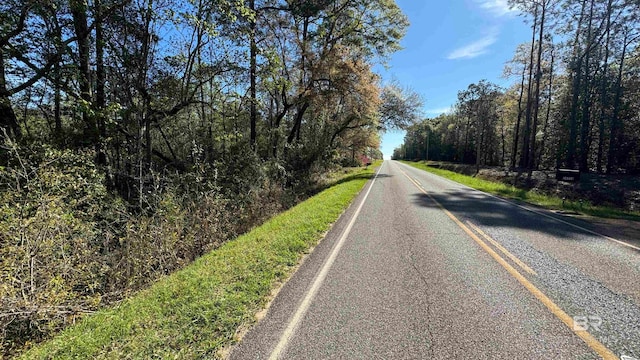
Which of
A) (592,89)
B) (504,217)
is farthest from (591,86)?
(504,217)

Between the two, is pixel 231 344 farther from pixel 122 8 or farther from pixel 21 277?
pixel 122 8

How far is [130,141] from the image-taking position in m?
10.4

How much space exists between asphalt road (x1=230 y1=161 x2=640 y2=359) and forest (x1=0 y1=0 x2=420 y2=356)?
10.4 ft

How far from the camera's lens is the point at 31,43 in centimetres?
735

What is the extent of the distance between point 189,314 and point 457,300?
327cm

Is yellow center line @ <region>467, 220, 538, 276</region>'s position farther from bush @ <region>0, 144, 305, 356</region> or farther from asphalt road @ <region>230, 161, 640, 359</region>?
bush @ <region>0, 144, 305, 356</region>

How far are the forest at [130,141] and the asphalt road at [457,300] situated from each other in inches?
124

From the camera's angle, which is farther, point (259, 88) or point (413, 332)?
point (259, 88)

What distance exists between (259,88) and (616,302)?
17270 millimetres

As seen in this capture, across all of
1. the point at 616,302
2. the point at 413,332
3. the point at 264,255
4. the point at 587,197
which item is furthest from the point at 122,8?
the point at 587,197

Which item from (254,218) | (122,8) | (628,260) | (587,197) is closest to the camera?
(628,260)

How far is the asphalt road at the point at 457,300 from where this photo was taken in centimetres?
258

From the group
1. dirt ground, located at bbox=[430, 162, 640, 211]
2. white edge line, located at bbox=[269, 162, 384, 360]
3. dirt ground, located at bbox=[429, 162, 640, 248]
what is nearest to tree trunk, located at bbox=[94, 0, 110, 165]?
white edge line, located at bbox=[269, 162, 384, 360]

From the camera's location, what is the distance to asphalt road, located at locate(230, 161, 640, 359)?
8.47ft
